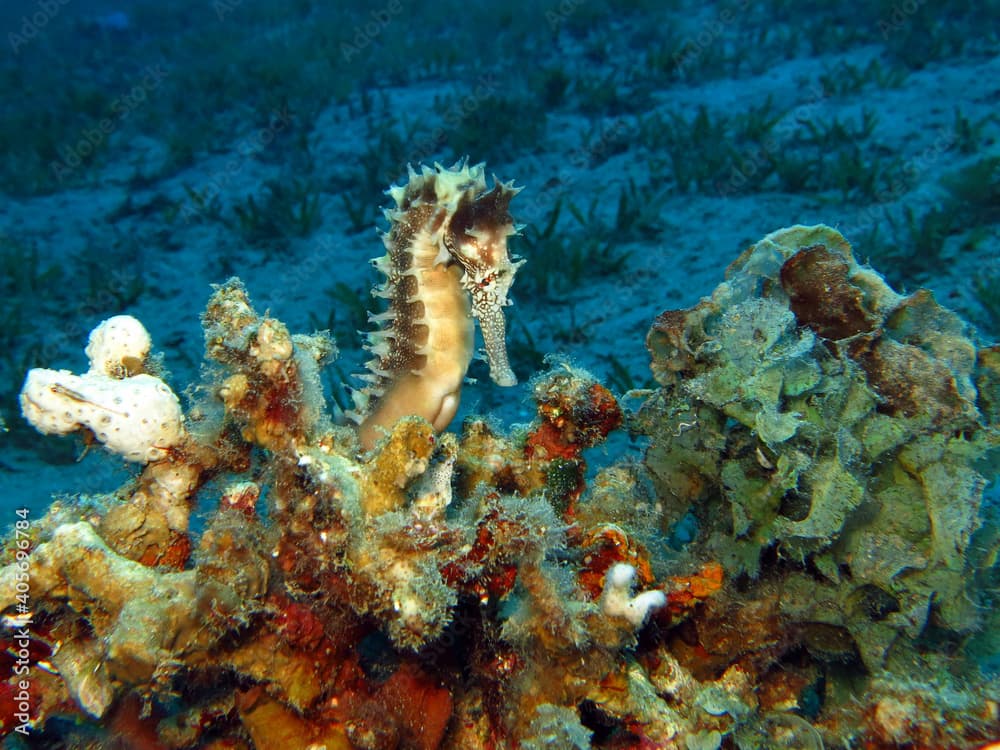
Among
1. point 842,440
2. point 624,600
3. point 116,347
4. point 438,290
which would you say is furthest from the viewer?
point 438,290

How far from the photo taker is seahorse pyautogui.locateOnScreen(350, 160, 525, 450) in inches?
109

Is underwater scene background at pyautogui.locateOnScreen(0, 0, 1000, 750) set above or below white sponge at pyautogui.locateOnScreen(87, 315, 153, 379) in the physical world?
below

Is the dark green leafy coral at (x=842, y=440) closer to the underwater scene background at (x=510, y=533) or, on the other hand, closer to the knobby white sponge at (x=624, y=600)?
the underwater scene background at (x=510, y=533)

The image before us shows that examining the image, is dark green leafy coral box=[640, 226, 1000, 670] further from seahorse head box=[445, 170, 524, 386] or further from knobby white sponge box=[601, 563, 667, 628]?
seahorse head box=[445, 170, 524, 386]

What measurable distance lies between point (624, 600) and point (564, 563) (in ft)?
1.10

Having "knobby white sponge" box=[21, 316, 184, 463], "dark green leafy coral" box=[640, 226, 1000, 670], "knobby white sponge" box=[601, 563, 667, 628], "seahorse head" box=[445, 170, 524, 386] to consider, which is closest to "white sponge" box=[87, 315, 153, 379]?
"knobby white sponge" box=[21, 316, 184, 463]

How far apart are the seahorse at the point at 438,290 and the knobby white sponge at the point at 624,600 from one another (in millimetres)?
1167

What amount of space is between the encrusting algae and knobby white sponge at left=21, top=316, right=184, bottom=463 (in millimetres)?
12

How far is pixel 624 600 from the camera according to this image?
1.98 m

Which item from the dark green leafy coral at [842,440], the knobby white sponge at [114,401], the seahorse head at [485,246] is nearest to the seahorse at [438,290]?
the seahorse head at [485,246]

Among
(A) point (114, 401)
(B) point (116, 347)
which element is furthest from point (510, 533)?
(B) point (116, 347)

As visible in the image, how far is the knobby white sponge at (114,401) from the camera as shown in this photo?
6.98ft

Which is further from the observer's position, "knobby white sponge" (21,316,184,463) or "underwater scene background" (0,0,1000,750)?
"knobby white sponge" (21,316,184,463)

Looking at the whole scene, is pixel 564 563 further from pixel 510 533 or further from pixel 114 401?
pixel 114 401
